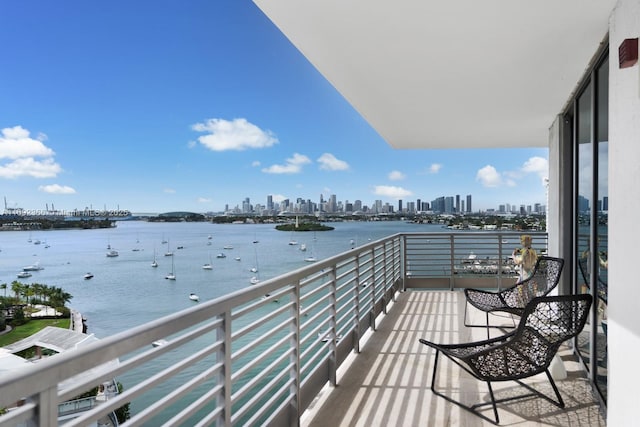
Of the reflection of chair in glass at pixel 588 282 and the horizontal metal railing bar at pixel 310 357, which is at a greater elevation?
the reflection of chair in glass at pixel 588 282

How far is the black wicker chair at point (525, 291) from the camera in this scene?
15.3 feet

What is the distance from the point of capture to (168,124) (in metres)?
51.0

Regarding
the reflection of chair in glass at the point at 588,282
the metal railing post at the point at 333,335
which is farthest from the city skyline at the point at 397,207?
the metal railing post at the point at 333,335

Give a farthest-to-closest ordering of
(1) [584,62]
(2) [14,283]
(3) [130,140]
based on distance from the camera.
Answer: (3) [130,140]
(2) [14,283]
(1) [584,62]

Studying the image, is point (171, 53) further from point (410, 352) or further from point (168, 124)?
point (410, 352)

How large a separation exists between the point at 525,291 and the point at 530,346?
7.41 ft

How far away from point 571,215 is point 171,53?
49.9 m

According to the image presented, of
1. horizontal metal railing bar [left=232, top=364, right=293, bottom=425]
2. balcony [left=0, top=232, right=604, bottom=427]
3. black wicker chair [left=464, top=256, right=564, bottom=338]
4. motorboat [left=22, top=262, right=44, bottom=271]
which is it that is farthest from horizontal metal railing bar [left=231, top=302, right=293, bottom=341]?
motorboat [left=22, top=262, right=44, bottom=271]

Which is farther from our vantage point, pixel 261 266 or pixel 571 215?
pixel 261 266

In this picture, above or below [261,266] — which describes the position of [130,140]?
above

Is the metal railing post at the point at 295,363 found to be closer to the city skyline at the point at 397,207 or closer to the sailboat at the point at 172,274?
the city skyline at the point at 397,207

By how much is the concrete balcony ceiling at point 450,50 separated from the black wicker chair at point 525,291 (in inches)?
67.9

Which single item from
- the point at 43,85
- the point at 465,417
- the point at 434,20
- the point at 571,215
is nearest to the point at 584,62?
the point at 434,20

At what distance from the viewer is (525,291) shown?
4895 mm
